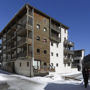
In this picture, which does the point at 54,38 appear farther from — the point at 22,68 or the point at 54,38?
the point at 22,68

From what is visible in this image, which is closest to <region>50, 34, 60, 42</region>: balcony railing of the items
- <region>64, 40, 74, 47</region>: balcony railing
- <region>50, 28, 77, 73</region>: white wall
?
<region>50, 28, 77, 73</region>: white wall

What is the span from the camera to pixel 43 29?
1072 inches

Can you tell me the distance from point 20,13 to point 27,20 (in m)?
4.89

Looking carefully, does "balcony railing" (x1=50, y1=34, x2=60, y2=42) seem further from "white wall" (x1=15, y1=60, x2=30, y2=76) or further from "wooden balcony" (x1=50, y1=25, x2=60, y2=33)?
"white wall" (x1=15, y1=60, x2=30, y2=76)

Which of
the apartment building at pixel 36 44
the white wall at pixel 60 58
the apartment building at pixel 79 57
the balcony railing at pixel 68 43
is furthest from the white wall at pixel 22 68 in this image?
the apartment building at pixel 79 57

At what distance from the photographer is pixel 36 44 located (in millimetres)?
24938

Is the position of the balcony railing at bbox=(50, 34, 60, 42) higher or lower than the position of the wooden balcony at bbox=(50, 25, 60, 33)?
lower

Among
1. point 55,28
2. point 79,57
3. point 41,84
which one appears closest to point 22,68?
point 41,84

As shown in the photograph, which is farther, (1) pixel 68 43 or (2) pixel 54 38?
(1) pixel 68 43

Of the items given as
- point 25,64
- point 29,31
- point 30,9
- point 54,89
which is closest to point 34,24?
point 29,31

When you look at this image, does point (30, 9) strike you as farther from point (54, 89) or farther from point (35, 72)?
point (54, 89)

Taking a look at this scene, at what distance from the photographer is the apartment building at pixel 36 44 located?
930 inches

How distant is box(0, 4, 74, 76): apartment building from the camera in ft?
77.5

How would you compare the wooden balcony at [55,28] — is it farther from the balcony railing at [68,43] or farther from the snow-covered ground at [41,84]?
the snow-covered ground at [41,84]
